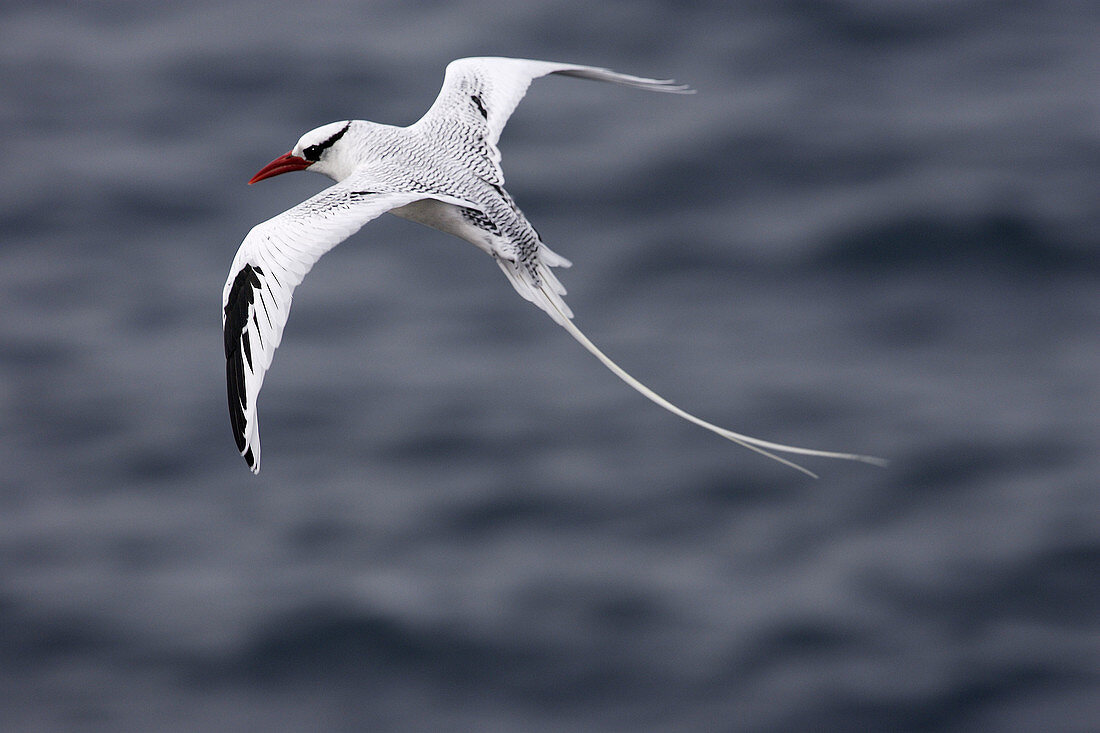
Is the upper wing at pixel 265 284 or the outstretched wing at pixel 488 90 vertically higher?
the outstretched wing at pixel 488 90

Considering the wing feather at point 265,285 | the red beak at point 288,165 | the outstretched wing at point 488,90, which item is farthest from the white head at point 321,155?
the wing feather at point 265,285

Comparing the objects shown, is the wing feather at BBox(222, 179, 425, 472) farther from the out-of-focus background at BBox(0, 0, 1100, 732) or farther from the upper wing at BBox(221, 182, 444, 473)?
the out-of-focus background at BBox(0, 0, 1100, 732)

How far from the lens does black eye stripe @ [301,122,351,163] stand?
11008 mm

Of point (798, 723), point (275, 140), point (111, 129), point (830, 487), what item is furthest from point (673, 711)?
point (111, 129)

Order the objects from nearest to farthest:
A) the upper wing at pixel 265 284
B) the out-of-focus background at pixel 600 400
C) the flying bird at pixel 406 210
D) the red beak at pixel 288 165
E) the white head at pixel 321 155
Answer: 1. the upper wing at pixel 265 284
2. the flying bird at pixel 406 210
3. the white head at pixel 321 155
4. the red beak at pixel 288 165
5. the out-of-focus background at pixel 600 400

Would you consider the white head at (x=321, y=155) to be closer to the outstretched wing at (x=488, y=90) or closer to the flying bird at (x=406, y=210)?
the flying bird at (x=406, y=210)

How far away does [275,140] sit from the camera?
18.9 meters

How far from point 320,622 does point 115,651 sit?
226 cm

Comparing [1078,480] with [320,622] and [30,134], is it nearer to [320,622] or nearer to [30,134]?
[320,622]

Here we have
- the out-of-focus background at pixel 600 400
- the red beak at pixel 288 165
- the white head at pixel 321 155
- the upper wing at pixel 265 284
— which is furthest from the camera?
the out-of-focus background at pixel 600 400

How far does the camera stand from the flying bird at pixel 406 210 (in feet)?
30.6

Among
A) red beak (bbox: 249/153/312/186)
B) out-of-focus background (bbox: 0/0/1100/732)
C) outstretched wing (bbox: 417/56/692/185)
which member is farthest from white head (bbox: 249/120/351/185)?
out-of-focus background (bbox: 0/0/1100/732)

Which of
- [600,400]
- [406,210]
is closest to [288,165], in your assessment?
[406,210]

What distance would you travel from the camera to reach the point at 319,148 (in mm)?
11156
